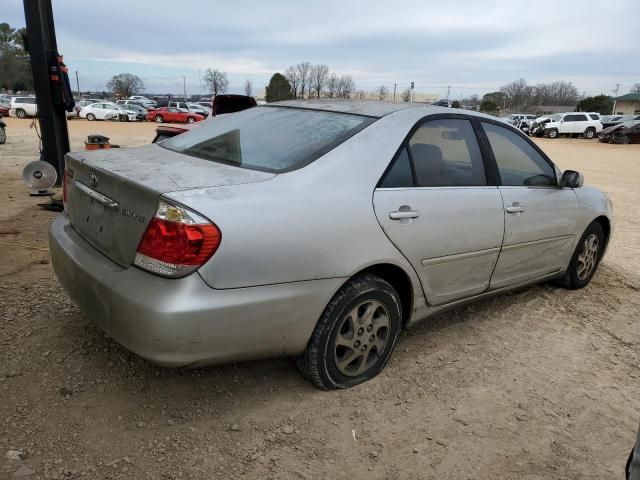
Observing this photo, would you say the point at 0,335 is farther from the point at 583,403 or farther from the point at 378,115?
the point at 583,403

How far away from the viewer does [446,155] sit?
10.8ft

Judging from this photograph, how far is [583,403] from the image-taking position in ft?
9.62

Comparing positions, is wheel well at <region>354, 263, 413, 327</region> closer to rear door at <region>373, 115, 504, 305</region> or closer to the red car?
rear door at <region>373, 115, 504, 305</region>

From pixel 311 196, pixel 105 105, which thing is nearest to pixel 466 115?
pixel 311 196

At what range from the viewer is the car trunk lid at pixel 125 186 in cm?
234

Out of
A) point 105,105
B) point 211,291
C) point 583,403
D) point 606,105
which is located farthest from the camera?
point 606,105

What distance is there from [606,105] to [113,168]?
223 feet

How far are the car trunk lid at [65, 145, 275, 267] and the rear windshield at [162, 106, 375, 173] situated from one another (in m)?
0.14

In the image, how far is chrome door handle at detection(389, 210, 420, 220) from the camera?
2787 mm

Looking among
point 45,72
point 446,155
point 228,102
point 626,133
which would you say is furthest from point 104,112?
point 446,155

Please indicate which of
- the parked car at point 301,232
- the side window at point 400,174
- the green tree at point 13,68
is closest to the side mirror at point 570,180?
the parked car at point 301,232

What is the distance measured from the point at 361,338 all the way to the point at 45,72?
24.1 feet

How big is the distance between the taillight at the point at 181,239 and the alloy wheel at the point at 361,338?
0.88 meters

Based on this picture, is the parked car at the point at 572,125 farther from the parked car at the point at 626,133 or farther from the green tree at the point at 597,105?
the green tree at the point at 597,105
